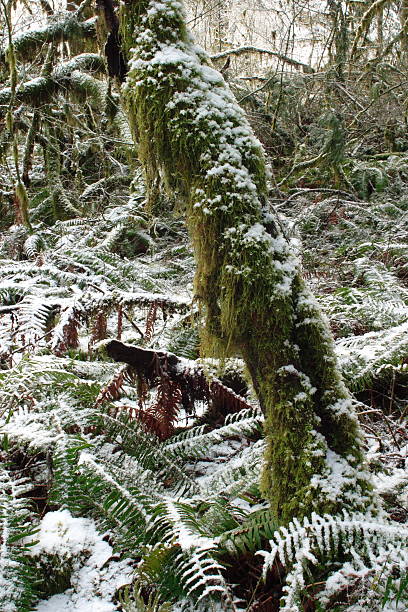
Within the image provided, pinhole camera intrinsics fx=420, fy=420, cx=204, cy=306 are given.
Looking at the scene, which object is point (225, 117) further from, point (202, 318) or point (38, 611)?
point (38, 611)

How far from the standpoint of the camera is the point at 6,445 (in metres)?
1.99

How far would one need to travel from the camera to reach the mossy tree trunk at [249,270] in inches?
61.7

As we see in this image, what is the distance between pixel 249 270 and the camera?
1554 millimetres

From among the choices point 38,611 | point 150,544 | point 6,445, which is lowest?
point 38,611

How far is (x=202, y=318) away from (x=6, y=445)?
3.71ft

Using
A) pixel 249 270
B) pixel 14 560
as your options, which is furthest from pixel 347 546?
pixel 14 560

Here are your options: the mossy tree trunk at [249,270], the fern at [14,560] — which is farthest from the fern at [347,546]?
the fern at [14,560]

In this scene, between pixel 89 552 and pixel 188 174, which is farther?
pixel 89 552

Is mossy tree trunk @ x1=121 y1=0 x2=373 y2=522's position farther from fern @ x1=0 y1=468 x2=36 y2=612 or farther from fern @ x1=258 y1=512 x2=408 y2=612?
fern @ x1=0 y1=468 x2=36 y2=612

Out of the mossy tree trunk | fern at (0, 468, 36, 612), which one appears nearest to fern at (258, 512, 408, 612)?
the mossy tree trunk

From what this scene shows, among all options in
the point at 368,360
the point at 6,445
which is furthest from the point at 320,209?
the point at 6,445

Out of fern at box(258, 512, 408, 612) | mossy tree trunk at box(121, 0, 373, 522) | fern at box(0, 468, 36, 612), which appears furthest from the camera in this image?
mossy tree trunk at box(121, 0, 373, 522)

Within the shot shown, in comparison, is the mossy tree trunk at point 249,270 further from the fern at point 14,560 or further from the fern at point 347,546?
the fern at point 14,560

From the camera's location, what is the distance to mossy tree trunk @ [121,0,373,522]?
1566 millimetres
